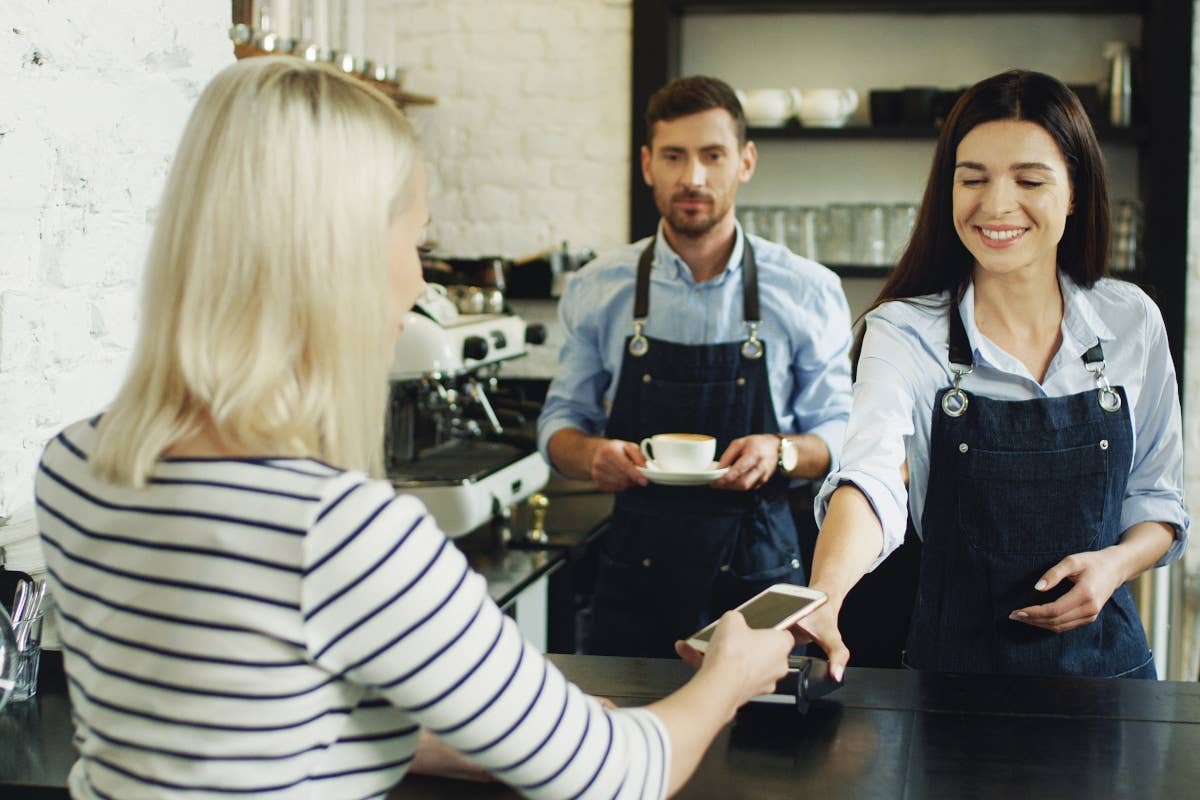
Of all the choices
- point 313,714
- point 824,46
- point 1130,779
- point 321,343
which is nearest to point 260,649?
point 313,714

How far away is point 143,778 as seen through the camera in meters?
0.89

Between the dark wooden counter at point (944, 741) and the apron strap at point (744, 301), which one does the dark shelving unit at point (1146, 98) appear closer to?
the apron strap at point (744, 301)

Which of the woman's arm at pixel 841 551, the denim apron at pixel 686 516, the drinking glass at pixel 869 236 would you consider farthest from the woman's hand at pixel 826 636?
the drinking glass at pixel 869 236

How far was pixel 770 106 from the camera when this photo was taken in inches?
158

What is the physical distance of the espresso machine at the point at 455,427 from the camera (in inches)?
107

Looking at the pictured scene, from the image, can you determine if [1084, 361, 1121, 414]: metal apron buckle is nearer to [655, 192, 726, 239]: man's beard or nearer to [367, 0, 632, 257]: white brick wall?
[655, 192, 726, 239]: man's beard

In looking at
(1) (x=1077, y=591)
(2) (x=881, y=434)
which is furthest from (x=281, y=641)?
(1) (x=1077, y=591)

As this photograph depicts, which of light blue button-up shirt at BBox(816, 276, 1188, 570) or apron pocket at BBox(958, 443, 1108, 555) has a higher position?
light blue button-up shirt at BBox(816, 276, 1188, 570)

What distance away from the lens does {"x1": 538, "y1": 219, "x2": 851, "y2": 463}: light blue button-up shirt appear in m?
2.56

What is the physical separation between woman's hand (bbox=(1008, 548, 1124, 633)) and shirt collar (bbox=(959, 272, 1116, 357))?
12.0 inches

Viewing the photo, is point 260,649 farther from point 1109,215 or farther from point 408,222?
point 1109,215

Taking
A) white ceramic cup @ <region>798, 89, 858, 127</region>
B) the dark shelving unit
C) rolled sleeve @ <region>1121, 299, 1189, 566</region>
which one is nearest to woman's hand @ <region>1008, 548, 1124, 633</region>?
rolled sleeve @ <region>1121, 299, 1189, 566</region>

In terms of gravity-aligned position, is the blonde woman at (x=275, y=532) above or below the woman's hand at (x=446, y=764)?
above

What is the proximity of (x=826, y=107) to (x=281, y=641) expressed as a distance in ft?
11.3
